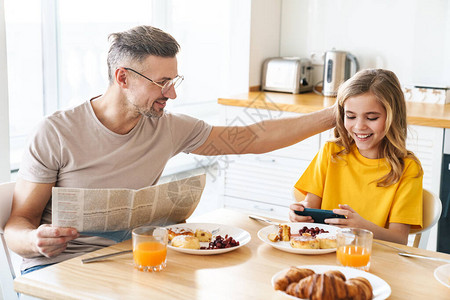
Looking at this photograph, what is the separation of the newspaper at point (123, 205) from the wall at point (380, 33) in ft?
7.47

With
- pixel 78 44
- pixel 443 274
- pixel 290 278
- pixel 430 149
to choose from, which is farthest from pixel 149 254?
pixel 78 44

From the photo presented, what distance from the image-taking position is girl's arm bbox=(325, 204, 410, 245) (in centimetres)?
158

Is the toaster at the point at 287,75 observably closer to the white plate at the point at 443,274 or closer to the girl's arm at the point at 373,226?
the girl's arm at the point at 373,226

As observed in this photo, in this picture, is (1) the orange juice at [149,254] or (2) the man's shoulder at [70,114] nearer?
(1) the orange juice at [149,254]

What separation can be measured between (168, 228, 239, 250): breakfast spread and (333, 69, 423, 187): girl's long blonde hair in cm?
69

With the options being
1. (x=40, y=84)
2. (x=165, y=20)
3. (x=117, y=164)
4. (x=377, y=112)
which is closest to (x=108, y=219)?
(x=117, y=164)

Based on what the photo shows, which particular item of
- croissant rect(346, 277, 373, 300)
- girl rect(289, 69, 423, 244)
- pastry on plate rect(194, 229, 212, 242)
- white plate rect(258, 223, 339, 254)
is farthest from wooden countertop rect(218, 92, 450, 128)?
croissant rect(346, 277, 373, 300)

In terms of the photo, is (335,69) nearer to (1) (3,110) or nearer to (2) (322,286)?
(1) (3,110)

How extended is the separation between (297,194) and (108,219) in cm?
79

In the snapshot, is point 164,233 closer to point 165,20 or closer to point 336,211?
point 336,211

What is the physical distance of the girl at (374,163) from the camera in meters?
1.83

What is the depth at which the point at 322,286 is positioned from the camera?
106cm

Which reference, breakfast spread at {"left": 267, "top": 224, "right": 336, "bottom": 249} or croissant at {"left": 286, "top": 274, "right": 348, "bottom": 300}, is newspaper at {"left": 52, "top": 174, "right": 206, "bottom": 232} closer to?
breakfast spread at {"left": 267, "top": 224, "right": 336, "bottom": 249}

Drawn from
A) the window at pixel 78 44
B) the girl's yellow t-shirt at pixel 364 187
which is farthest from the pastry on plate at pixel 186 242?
the window at pixel 78 44
